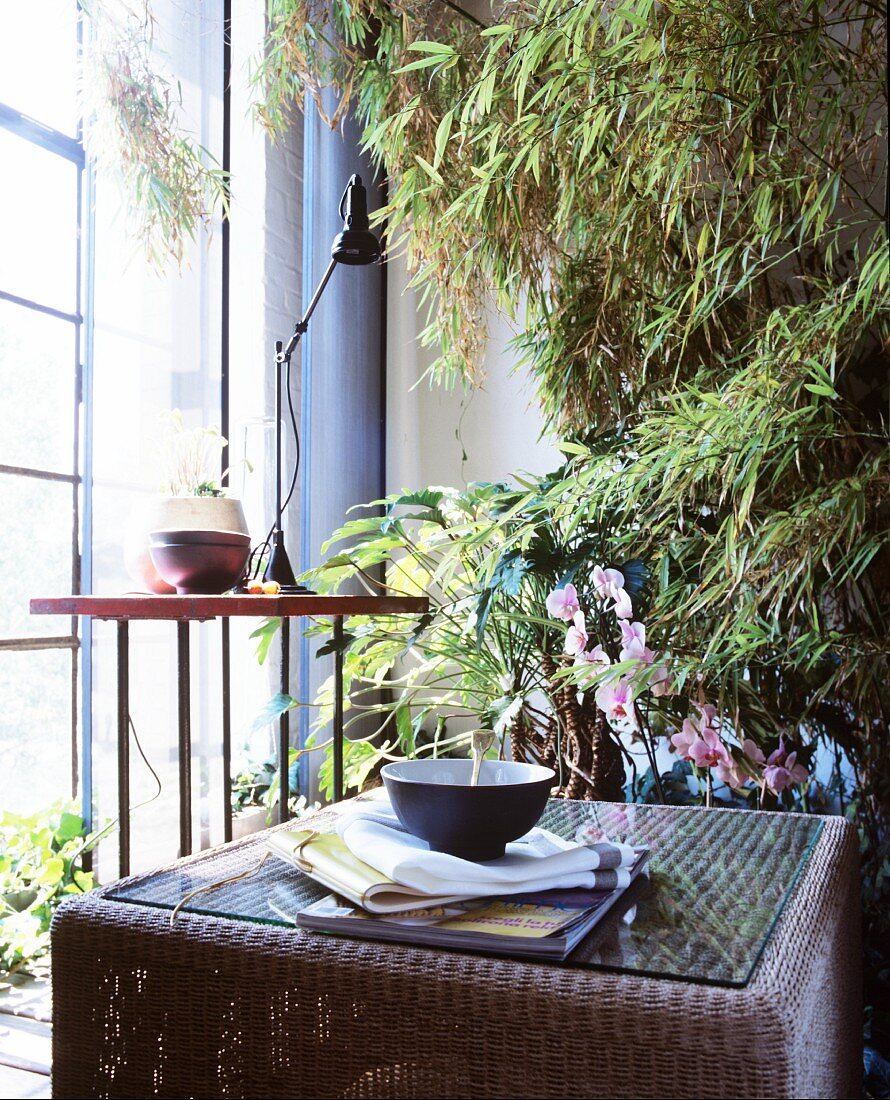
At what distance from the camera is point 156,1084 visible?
2.62 ft

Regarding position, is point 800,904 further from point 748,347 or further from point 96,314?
point 96,314

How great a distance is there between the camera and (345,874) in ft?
2.81

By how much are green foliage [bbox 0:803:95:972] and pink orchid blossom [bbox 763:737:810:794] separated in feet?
4.55

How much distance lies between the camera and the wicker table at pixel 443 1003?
658 millimetres

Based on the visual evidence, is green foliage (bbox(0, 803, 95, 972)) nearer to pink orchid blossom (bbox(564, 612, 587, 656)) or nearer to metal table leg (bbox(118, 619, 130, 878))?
metal table leg (bbox(118, 619, 130, 878))

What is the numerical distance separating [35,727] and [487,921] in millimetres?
2032

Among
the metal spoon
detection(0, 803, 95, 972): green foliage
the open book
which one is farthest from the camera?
detection(0, 803, 95, 972): green foliage

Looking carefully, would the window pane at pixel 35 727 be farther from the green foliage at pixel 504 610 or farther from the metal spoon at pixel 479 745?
the metal spoon at pixel 479 745

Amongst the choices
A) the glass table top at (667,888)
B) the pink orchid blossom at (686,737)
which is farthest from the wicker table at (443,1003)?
the pink orchid blossom at (686,737)

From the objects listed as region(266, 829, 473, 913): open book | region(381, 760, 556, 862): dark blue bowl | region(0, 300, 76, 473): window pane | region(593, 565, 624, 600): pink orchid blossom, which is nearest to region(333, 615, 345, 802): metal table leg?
region(593, 565, 624, 600): pink orchid blossom

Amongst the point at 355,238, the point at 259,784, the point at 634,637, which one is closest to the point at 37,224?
the point at 355,238

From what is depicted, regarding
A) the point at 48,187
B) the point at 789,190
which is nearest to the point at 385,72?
the point at 48,187

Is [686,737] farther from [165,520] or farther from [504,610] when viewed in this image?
[165,520]

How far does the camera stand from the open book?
803 mm
